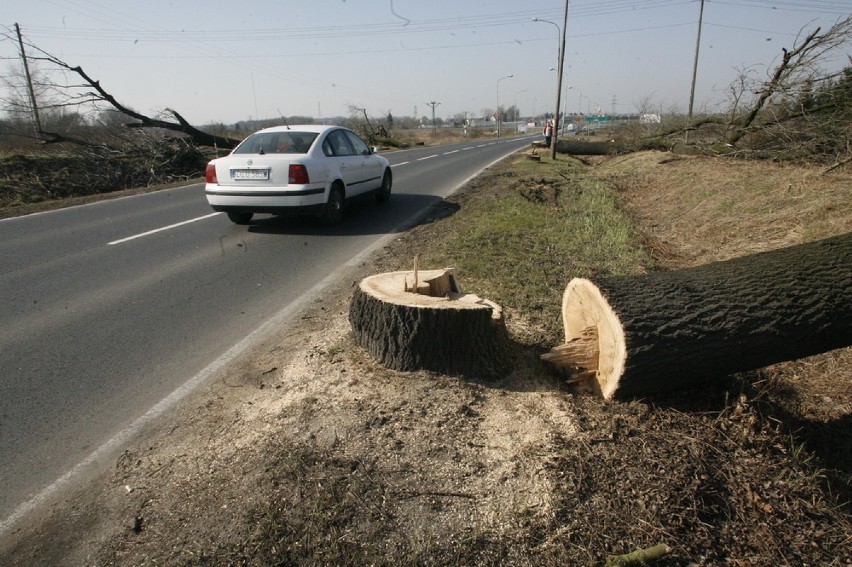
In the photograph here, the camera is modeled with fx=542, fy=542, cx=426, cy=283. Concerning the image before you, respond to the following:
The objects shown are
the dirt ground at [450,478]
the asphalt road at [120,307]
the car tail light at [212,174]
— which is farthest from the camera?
the car tail light at [212,174]

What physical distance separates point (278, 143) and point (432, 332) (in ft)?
20.5

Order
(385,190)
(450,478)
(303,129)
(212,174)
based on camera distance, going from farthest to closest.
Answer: (385,190)
(303,129)
(212,174)
(450,478)

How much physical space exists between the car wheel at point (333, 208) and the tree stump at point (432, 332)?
16.9 ft

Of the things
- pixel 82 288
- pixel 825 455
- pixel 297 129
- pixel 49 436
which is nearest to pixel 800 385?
pixel 825 455

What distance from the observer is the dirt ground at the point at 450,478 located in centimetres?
228

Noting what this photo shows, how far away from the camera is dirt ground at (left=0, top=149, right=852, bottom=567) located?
2279 millimetres

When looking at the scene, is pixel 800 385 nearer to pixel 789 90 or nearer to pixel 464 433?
pixel 464 433

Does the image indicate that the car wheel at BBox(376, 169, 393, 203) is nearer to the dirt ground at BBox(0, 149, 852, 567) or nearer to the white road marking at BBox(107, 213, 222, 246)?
the white road marking at BBox(107, 213, 222, 246)

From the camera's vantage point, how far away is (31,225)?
894 centimetres

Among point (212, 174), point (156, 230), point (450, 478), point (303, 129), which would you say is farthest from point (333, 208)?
point (450, 478)

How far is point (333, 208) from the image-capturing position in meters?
8.83

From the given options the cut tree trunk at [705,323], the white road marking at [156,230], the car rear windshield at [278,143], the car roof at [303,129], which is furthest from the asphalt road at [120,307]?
the cut tree trunk at [705,323]

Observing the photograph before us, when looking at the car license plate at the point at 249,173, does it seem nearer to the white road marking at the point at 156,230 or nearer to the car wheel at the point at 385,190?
the white road marking at the point at 156,230

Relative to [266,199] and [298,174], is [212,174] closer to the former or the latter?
[266,199]
